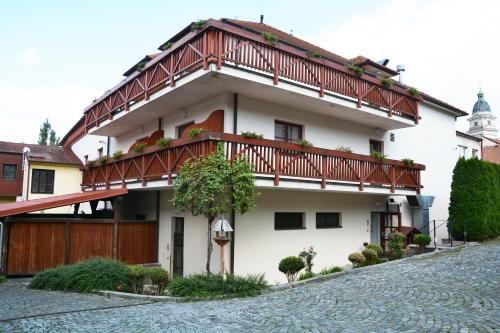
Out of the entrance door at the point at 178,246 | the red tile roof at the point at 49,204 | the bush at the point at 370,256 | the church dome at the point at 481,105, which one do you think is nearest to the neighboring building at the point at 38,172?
the red tile roof at the point at 49,204

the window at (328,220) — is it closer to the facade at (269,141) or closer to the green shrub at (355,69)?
the facade at (269,141)

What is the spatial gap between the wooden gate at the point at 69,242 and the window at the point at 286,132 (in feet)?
19.5

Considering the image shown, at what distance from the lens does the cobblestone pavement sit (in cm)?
645

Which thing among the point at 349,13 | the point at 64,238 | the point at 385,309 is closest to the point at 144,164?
the point at 64,238

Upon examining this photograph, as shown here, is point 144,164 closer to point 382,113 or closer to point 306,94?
point 306,94

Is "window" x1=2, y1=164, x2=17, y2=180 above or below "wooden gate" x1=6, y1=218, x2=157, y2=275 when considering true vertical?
above

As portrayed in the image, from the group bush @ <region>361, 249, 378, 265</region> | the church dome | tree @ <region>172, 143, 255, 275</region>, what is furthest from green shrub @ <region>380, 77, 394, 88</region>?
the church dome

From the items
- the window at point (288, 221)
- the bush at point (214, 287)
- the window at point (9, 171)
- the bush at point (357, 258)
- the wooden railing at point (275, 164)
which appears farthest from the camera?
the window at point (9, 171)

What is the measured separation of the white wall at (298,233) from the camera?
1225 centimetres

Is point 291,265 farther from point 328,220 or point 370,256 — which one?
point 328,220

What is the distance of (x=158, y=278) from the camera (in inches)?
389

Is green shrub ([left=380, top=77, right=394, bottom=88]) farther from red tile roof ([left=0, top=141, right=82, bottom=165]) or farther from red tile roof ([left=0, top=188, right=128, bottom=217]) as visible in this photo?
red tile roof ([left=0, top=141, right=82, bottom=165])

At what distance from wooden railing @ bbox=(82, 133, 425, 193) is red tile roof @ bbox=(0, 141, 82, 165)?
1494 centimetres

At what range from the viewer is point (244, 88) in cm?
1209
